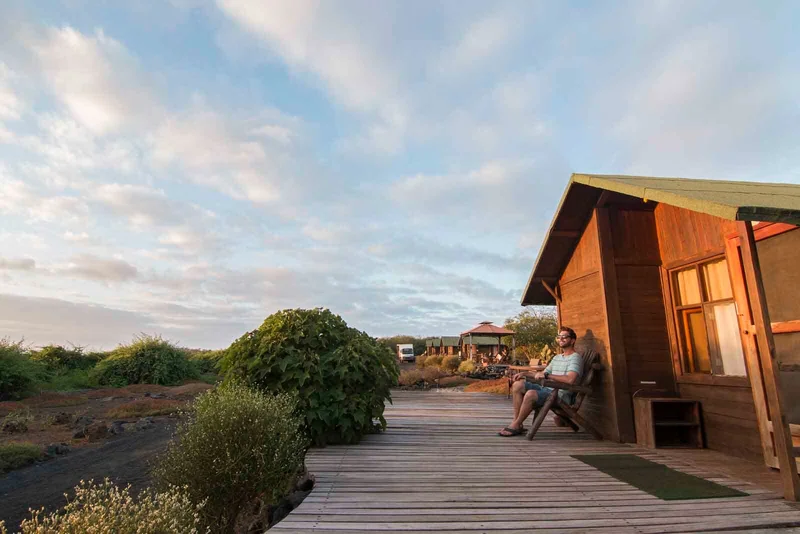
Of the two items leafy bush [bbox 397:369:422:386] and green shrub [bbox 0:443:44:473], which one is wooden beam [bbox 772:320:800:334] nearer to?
green shrub [bbox 0:443:44:473]

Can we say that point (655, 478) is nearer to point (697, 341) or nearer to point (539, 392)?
point (539, 392)

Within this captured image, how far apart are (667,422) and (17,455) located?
10.1 m

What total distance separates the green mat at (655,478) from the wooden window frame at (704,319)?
1453 mm

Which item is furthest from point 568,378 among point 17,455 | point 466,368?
point 466,368

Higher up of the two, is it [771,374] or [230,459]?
[771,374]

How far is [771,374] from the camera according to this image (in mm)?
3230

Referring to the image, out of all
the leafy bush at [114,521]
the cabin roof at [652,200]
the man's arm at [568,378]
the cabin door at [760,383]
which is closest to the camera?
the leafy bush at [114,521]

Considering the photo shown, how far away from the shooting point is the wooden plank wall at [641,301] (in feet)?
17.9

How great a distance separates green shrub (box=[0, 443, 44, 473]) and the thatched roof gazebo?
2281 centimetres

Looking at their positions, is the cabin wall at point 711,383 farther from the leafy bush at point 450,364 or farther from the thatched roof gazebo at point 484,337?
the leafy bush at point 450,364

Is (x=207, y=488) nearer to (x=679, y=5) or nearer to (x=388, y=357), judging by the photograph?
(x=388, y=357)

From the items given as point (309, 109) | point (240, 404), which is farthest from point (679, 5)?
point (240, 404)

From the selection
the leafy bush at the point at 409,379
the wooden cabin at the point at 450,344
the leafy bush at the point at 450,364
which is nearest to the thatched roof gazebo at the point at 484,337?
the leafy bush at the point at 450,364

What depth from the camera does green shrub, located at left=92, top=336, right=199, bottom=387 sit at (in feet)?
63.5
